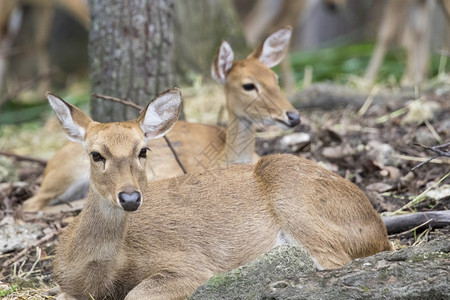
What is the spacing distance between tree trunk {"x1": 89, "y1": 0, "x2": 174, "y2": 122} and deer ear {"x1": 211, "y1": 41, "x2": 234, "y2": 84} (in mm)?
432

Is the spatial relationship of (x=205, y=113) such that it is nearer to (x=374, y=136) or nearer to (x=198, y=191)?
(x=374, y=136)

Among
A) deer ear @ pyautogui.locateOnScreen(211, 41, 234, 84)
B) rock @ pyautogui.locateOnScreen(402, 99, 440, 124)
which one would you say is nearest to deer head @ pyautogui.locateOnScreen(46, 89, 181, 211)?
deer ear @ pyautogui.locateOnScreen(211, 41, 234, 84)

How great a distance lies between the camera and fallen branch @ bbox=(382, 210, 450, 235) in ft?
16.3

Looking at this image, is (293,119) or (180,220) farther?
(293,119)

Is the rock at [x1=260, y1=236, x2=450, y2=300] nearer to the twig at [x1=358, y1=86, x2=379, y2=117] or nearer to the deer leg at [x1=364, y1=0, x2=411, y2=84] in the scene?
the twig at [x1=358, y1=86, x2=379, y2=117]

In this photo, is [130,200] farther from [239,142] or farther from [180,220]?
[239,142]

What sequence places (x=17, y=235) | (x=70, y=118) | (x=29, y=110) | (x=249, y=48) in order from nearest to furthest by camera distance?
(x=70, y=118)
(x=17, y=235)
(x=249, y=48)
(x=29, y=110)

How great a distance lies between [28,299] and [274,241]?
1.51m

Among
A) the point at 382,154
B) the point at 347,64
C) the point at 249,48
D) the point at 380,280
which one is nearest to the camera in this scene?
the point at 380,280

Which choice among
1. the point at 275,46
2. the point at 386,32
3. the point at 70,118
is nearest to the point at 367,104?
the point at 275,46

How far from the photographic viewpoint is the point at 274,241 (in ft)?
14.7

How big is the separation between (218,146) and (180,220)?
7.95ft

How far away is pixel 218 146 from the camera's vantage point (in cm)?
698

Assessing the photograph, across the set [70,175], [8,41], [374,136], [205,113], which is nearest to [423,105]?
[374,136]
